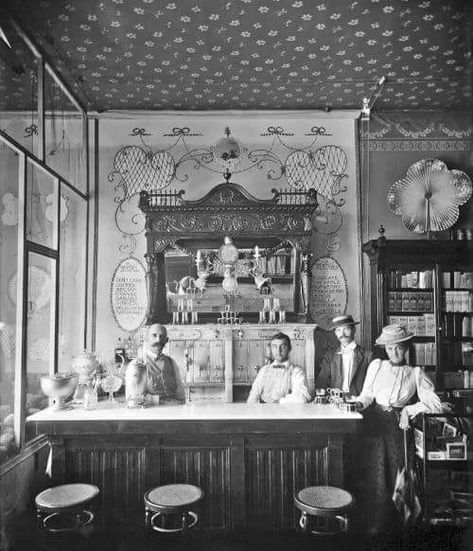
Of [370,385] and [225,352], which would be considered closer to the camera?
[370,385]

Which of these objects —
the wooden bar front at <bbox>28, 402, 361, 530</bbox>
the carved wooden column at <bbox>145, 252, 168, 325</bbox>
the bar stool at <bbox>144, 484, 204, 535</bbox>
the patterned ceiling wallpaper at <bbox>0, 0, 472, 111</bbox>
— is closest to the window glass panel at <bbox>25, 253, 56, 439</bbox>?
the carved wooden column at <bbox>145, 252, 168, 325</bbox>

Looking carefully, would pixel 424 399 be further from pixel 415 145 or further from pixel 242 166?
pixel 242 166

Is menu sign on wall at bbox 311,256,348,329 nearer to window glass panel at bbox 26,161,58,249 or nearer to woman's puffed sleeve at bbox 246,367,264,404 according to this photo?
woman's puffed sleeve at bbox 246,367,264,404

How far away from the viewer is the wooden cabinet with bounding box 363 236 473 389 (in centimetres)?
583

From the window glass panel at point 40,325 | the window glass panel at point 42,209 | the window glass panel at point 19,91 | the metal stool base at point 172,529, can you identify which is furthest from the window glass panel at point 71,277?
the metal stool base at point 172,529

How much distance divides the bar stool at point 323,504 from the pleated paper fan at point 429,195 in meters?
3.66

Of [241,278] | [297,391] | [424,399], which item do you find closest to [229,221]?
[241,278]

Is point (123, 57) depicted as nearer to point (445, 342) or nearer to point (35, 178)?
point (35, 178)

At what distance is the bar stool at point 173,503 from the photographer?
3.39 meters

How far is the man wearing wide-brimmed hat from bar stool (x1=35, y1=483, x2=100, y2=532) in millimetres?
2899

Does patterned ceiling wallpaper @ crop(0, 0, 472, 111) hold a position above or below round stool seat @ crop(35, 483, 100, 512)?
above

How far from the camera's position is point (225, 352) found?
5.93 meters

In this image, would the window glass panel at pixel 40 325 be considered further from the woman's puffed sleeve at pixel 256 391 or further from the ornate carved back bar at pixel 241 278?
the woman's puffed sleeve at pixel 256 391

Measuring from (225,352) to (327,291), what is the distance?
1484 millimetres
